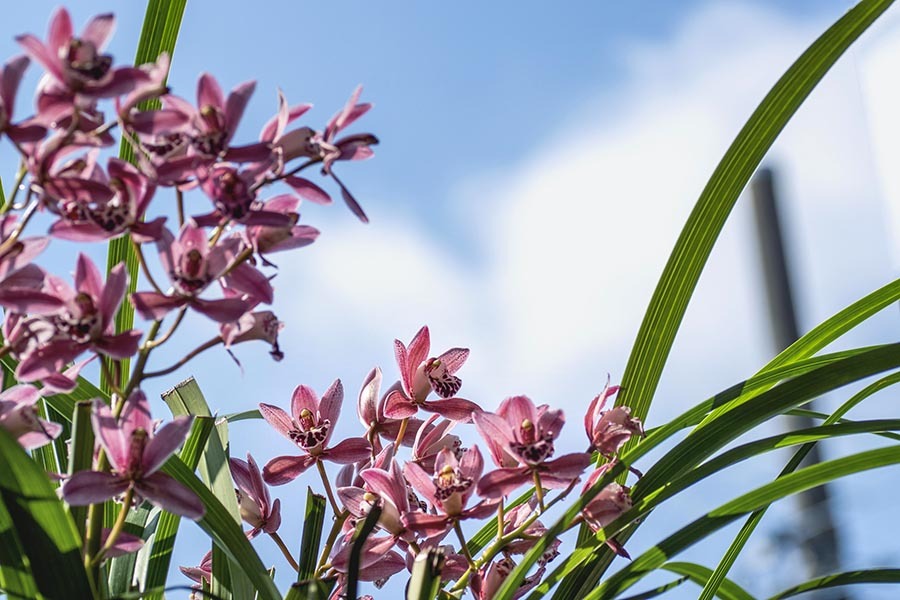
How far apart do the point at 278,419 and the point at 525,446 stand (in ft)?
0.49

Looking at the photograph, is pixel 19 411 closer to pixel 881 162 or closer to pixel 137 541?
pixel 137 541

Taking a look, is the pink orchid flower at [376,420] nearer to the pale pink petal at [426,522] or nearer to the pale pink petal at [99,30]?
the pale pink petal at [426,522]

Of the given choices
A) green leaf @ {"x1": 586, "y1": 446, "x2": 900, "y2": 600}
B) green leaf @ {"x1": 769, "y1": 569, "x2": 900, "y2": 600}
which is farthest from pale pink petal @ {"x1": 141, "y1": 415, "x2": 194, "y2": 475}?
green leaf @ {"x1": 769, "y1": 569, "x2": 900, "y2": 600}

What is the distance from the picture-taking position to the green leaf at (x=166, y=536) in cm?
45

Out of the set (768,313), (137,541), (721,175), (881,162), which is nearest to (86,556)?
(137,541)

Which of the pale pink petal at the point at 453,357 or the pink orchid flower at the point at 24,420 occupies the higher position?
A: the pale pink petal at the point at 453,357

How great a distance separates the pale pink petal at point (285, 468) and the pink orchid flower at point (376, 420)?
0.03 m

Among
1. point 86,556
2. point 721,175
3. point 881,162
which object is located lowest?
point 86,556

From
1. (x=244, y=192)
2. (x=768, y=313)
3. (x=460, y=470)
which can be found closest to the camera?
(x=244, y=192)

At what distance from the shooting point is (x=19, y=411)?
0.34 m

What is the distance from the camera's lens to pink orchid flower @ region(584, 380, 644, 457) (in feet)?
1.40

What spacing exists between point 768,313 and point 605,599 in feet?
8.50

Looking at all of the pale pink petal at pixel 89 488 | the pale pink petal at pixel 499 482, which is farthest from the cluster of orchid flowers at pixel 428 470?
the pale pink petal at pixel 89 488

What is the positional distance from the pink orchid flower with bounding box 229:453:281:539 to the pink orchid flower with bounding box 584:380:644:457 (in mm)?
175
